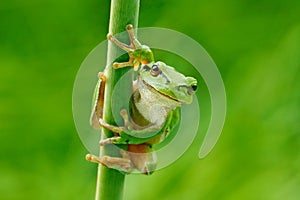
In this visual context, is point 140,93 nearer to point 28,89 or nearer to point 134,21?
point 134,21

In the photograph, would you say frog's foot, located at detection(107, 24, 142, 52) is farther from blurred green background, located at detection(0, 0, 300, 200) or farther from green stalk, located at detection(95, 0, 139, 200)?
blurred green background, located at detection(0, 0, 300, 200)

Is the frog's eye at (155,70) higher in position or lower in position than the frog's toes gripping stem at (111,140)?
higher

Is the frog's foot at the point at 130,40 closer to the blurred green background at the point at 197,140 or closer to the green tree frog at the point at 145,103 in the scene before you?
the green tree frog at the point at 145,103

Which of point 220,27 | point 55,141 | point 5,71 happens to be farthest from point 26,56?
point 220,27

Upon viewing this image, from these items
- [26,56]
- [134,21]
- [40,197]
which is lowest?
[134,21]

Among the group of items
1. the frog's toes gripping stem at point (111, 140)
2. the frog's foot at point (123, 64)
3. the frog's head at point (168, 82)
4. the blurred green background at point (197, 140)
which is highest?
the blurred green background at point (197, 140)

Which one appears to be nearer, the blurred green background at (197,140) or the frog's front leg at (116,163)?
the frog's front leg at (116,163)

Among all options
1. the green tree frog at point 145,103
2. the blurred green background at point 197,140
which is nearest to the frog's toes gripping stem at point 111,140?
the green tree frog at point 145,103
